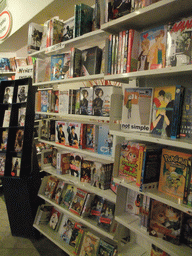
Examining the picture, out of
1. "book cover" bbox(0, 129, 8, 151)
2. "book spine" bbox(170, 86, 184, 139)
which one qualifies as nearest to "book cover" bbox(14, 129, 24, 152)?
"book cover" bbox(0, 129, 8, 151)

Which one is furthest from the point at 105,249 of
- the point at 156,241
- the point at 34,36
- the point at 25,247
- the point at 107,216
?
the point at 34,36

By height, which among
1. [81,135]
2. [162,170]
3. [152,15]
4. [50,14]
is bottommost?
[162,170]

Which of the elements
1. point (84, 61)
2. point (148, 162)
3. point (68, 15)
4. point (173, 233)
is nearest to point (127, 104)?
point (148, 162)

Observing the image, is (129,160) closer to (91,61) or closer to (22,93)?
(91,61)

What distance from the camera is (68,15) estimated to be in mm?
2666

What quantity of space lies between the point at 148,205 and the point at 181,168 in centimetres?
42

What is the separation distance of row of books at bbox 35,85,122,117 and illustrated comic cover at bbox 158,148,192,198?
0.65 meters

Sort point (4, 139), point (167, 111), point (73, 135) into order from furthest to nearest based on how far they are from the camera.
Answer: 1. point (4, 139)
2. point (73, 135)
3. point (167, 111)

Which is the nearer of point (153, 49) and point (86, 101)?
point (153, 49)

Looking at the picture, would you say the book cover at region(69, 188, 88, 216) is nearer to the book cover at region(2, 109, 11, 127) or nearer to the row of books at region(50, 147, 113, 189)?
the row of books at region(50, 147, 113, 189)

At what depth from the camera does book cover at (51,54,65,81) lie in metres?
2.25

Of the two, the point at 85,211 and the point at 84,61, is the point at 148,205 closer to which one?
the point at 85,211

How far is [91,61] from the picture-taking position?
1.90 metres

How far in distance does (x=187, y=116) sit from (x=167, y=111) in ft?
0.41
